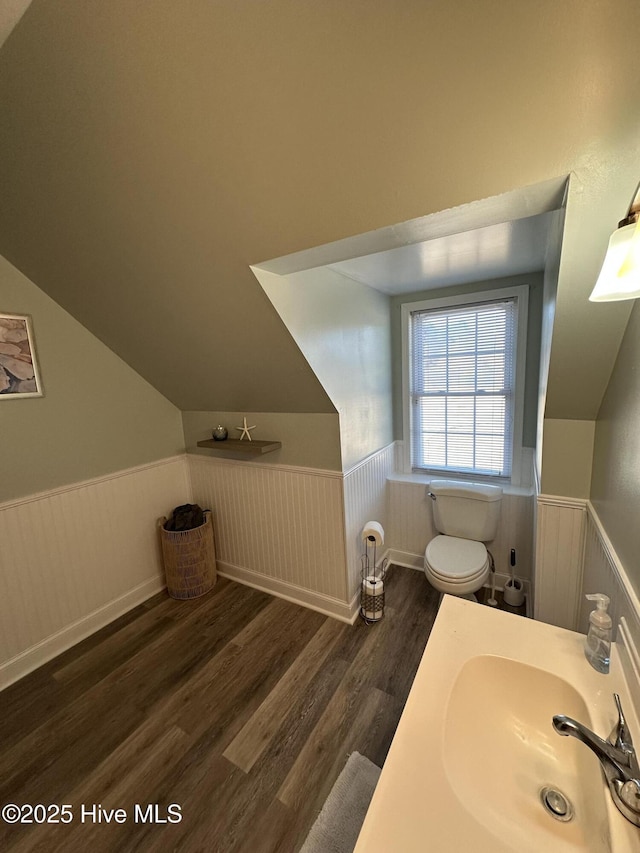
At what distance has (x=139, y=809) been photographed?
1.30 meters

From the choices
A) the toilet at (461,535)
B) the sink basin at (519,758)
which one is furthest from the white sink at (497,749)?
the toilet at (461,535)

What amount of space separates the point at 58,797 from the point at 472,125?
269 cm

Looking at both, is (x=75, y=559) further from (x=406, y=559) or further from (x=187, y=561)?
(x=406, y=559)

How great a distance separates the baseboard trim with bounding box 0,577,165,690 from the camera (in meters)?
1.89

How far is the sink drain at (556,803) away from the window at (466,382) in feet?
6.56

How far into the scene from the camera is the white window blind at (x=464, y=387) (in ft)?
8.03

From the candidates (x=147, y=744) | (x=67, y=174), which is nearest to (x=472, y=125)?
(x=67, y=174)

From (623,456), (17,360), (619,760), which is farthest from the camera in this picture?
(17,360)

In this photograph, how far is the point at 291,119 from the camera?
0.92 meters

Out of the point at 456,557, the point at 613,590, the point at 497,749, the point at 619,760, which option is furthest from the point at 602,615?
the point at 456,557

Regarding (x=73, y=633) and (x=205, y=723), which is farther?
(x=73, y=633)

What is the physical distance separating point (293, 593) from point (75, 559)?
1.44 metres

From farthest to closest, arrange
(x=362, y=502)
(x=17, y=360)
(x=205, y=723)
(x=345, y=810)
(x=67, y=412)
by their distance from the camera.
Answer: (x=362, y=502) → (x=67, y=412) → (x=17, y=360) → (x=205, y=723) → (x=345, y=810)

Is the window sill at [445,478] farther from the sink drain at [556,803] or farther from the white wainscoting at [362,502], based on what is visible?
the sink drain at [556,803]
